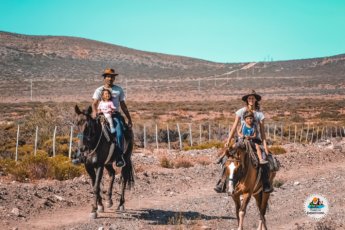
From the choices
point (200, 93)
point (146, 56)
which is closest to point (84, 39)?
point (146, 56)

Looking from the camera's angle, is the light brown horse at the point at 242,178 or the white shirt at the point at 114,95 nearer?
the light brown horse at the point at 242,178

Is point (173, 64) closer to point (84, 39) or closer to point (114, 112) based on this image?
point (84, 39)

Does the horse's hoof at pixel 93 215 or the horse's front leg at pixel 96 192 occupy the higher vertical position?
the horse's front leg at pixel 96 192

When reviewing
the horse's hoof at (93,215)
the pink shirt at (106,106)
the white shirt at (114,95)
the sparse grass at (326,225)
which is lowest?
the horse's hoof at (93,215)

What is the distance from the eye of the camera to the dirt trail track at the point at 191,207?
1060cm

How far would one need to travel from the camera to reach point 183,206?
42.1ft

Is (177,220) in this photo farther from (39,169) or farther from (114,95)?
(39,169)

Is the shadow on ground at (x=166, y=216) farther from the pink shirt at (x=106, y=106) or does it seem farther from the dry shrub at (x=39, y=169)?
the dry shrub at (x=39, y=169)

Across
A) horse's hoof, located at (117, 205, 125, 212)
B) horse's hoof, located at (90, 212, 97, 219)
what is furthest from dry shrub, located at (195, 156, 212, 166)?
horse's hoof, located at (90, 212, 97, 219)

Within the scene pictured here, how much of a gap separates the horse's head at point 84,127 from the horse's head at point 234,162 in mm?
2958

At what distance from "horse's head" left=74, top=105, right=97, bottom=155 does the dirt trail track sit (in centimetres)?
148

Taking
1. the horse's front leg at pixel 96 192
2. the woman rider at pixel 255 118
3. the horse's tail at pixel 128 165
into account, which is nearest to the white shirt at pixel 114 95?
the horse's tail at pixel 128 165

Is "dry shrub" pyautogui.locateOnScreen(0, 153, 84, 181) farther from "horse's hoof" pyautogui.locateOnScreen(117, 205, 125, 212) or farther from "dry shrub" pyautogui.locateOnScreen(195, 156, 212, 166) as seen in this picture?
"dry shrub" pyautogui.locateOnScreen(195, 156, 212, 166)

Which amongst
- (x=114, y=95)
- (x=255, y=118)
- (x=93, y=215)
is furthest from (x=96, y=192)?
(x=255, y=118)
